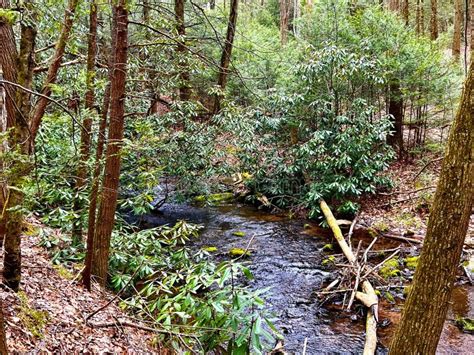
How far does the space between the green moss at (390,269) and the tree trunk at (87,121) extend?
198 inches

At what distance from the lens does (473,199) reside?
9.75 ft

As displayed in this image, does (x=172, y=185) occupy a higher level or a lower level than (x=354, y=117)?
lower

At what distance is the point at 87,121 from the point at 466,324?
5566 millimetres

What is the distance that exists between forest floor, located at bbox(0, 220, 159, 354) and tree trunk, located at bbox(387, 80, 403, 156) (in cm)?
979

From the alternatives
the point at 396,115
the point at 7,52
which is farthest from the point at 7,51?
the point at 396,115

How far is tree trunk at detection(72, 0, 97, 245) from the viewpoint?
12.4 feet

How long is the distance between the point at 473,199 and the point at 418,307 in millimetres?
984

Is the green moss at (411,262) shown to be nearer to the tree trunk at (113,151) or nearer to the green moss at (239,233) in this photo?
the green moss at (239,233)

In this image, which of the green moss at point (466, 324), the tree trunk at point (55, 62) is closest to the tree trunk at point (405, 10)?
the green moss at point (466, 324)

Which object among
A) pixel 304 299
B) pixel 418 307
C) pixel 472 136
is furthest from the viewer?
pixel 304 299

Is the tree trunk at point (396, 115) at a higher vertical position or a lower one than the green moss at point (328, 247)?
higher

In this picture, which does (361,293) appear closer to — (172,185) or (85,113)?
(85,113)

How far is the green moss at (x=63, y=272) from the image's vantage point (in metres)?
4.47

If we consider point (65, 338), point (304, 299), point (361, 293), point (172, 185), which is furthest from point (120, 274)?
point (172, 185)
